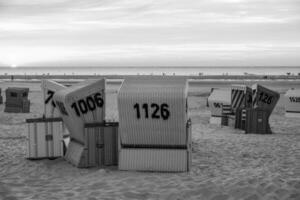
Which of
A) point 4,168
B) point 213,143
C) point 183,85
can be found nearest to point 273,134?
point 213,143

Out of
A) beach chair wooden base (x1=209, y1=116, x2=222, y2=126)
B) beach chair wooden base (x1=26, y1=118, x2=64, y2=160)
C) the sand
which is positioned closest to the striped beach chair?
beach chair wooden base (x1=209, y1=116, x2=222, y2=126)

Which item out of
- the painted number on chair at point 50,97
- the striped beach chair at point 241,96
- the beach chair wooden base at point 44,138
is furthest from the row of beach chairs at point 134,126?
the striped beach chair at point 241,96

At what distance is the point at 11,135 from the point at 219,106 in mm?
9074

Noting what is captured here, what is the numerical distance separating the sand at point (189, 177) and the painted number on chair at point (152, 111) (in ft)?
4.06

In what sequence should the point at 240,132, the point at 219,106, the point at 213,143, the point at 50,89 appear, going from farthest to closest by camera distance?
1. the point at 219,106
2. the point at 240,132
3. the point at 213,143
4. the point at 50,89

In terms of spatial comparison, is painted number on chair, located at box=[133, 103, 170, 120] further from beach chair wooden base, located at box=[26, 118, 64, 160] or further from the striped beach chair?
the striped beach chair

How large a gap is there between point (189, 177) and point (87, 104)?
296cm

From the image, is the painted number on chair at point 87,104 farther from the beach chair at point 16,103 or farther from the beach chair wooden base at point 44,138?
the beach chair at point 16,103

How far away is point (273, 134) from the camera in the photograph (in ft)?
52.0

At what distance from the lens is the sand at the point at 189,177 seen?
762cm

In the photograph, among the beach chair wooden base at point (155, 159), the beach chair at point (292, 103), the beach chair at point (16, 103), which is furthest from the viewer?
the beach chair at point (16, 103)

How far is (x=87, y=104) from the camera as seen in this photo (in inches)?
401

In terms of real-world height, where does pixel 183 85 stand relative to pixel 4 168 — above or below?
above

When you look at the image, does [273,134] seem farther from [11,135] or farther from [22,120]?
[22,120]
